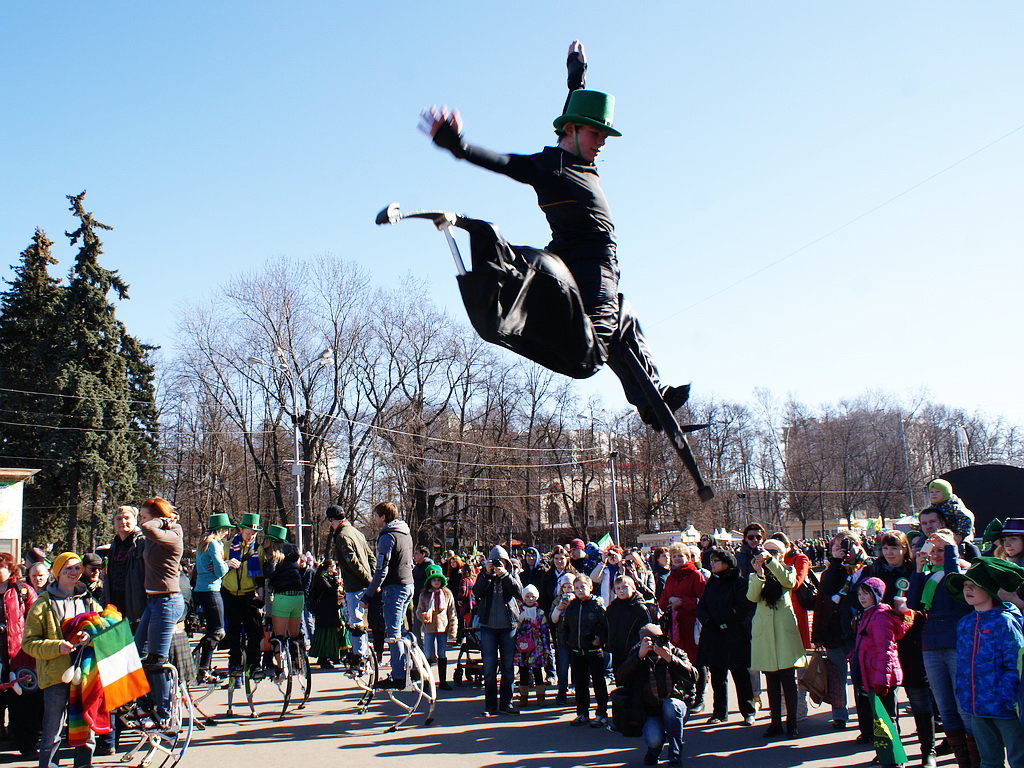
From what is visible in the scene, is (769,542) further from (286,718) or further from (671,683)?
(286,718)

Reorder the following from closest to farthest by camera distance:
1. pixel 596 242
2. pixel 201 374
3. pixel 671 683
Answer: pixel 596 242 → pixel 671 683 → pixel 201 374

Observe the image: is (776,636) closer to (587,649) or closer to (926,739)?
(926,739)

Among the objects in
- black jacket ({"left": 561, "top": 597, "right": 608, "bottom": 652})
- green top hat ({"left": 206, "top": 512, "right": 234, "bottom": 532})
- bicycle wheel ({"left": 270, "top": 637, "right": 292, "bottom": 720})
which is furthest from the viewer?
green top hat ({"left": 206, "top": 512, "right": 234, "bottom": 532})

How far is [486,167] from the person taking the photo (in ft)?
11.7

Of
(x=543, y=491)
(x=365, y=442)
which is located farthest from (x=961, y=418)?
(x=365, y=442)

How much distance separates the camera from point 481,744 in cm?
841

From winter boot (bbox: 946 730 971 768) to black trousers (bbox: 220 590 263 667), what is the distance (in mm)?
7138

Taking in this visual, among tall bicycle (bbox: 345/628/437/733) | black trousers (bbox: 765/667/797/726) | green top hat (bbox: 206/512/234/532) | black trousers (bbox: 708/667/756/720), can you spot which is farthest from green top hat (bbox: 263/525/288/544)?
black trousers (bbox: 765/667/797/726)

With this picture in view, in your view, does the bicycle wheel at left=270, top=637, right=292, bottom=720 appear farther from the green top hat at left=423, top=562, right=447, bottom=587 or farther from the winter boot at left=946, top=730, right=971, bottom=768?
the winter boot at left=946, top=730, right=971, bottom=768

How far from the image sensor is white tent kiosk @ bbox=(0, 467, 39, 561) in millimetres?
20609

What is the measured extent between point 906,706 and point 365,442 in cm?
2903

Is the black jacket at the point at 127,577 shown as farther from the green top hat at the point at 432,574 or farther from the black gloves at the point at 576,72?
the black gloves at the point at 576,72

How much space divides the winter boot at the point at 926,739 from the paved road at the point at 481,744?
0.16m

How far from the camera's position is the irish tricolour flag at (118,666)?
22.3 ft
